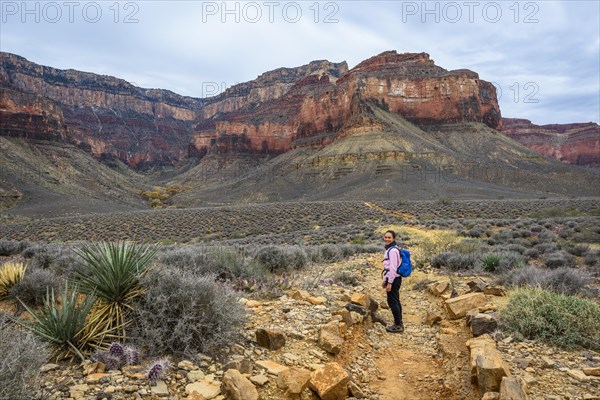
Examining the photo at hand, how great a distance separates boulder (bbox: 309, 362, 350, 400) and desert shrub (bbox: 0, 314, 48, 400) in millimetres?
2304

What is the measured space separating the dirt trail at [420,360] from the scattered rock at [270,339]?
→ 3.66 ft

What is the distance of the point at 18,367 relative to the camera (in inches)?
101

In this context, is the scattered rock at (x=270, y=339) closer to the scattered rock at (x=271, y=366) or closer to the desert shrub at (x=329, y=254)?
the scattered rock at (x=271, y=366)

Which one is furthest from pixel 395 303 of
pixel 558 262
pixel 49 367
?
pixel 558 262

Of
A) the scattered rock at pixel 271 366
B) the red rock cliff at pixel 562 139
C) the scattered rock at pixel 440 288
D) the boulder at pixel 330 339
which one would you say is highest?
the red rock cliff at pixel 562 139

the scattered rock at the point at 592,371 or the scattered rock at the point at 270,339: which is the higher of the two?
the scattered rock at the point at 270,339

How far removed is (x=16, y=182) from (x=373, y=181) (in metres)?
61.5

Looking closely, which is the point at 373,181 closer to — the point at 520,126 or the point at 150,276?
the point at 150,276

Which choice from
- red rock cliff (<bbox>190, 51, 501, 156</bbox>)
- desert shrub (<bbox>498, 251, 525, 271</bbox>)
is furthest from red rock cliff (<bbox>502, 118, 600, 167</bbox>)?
desert shrub (<bbox>498, 251, 525, 271</bbox>)

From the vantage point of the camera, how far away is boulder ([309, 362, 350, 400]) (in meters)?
3.34

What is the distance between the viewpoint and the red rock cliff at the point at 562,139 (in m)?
134

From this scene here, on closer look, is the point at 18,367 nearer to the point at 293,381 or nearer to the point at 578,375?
the point at 293,381

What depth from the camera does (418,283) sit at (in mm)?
8250

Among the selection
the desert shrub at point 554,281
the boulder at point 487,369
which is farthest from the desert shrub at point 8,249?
the desert shrub at point 554,281
